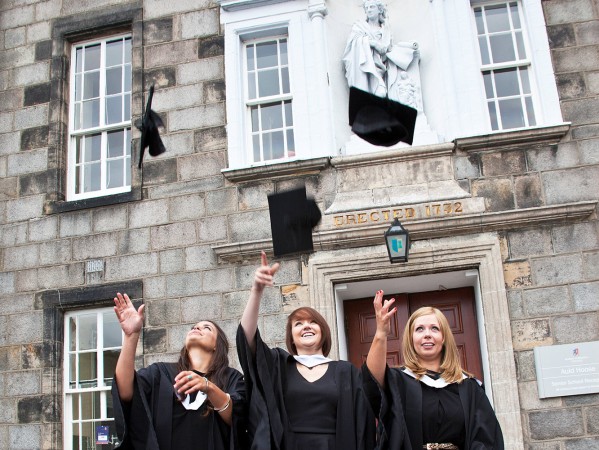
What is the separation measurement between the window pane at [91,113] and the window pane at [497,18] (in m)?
4.76

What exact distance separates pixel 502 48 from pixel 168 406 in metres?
5.95

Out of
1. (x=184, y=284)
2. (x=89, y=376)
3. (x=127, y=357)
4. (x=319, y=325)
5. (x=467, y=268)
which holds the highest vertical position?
(x=184, y=284)

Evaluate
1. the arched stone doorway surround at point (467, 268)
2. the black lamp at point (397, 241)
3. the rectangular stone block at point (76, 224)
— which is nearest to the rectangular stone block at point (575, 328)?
the arched stone doorway surround at point (467, 268)

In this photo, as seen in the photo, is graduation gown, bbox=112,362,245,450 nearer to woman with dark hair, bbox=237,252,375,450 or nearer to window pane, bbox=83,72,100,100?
woman with dark hair, bbox=237,252,375,450

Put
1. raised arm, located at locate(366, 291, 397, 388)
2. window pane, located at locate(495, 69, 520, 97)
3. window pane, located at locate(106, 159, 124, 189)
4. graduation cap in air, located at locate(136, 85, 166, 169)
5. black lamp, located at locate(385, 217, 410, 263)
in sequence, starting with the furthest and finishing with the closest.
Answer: window pane, located at locate(106, 159, 124, 189) → window pane, located at locate(495, 69, 520, 97) → graduation cap in air, located at locate(136, 85, 166, 169) → black lamp, located at locate(385, 217, 410, 263) → raised arm, located at locate(366, 291, 397, 388)

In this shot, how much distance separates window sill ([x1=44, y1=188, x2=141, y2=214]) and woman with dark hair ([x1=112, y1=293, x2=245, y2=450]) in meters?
4.46

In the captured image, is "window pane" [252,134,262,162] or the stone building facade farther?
"window pane" [252,134,262,162]

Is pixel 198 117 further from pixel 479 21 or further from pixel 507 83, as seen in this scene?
pixel 507 83

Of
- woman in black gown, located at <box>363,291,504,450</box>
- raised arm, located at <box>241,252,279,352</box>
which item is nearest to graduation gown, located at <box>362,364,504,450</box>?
→ woman in black gown, located at <box>363,291,504,450</box>

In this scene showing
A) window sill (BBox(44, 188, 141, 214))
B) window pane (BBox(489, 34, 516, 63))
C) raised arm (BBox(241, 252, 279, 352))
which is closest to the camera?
raised arm (BBox(241, 252, 279, 352))

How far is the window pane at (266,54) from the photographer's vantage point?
9086 mm

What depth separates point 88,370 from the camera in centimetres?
870

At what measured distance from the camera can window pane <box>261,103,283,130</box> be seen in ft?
29.0

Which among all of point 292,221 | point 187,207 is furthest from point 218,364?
point 187,207
